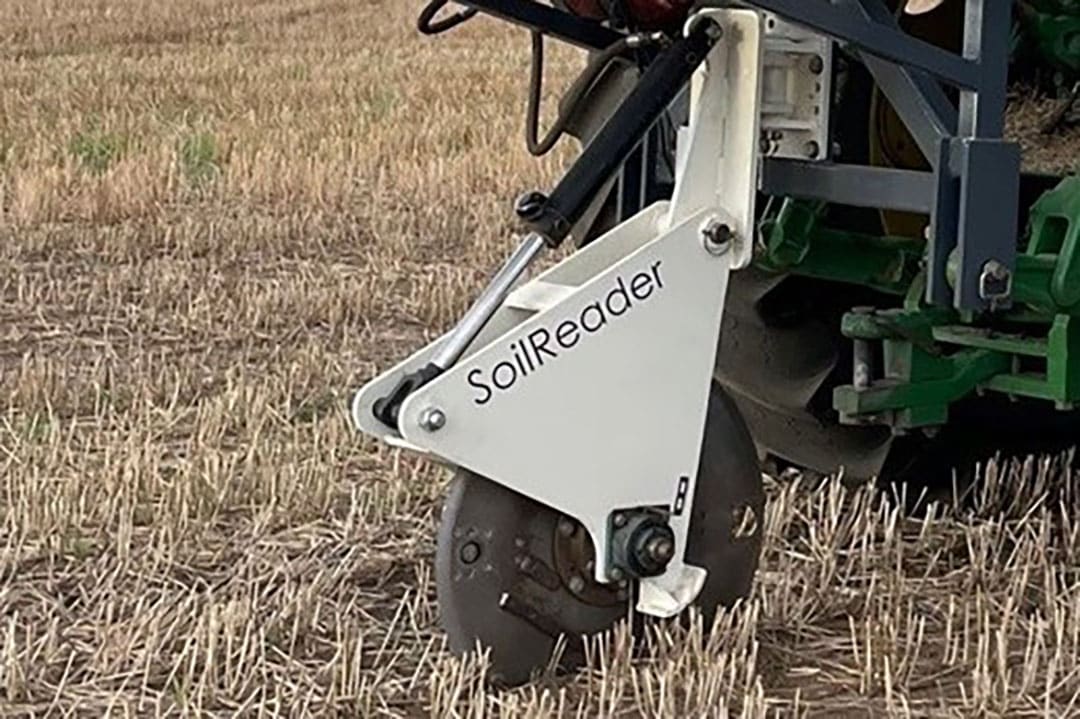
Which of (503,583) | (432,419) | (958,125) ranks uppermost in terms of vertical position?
(958,125)

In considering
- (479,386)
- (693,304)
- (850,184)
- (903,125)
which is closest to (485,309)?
(479,386)

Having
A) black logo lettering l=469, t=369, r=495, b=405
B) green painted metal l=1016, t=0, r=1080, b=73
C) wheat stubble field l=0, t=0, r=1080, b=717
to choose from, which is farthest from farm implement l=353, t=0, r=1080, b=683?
green painted metal l=1016, t=0, r=1080, b=73

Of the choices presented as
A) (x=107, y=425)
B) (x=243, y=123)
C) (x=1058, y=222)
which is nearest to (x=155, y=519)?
(x=107, y=425)

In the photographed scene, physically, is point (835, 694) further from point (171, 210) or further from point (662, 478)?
point (171, 210)

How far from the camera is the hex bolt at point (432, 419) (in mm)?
2521

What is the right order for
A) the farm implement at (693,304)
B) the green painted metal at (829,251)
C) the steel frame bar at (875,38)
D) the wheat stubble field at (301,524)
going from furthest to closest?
the green painted metal at (829,251)
the wheat stubble field at (301,524)
the farm implement at (693,304)
the steel frame bar at (875,38)

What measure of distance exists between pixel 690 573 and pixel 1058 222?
690 mm

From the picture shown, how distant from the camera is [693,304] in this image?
8.79 ft

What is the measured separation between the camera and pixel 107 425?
170 inches

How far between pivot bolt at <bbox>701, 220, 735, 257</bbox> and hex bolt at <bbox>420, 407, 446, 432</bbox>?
439 mm

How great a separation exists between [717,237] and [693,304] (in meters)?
0.10

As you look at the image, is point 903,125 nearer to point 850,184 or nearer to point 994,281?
point 850,184

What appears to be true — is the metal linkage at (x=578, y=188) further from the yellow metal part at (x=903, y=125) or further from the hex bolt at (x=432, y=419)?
the yellow metal part at (x=903, y=125)

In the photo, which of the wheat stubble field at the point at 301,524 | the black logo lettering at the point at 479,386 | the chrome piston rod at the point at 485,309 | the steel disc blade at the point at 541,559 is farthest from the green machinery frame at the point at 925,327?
the black logo lettering at the point at 479,386
